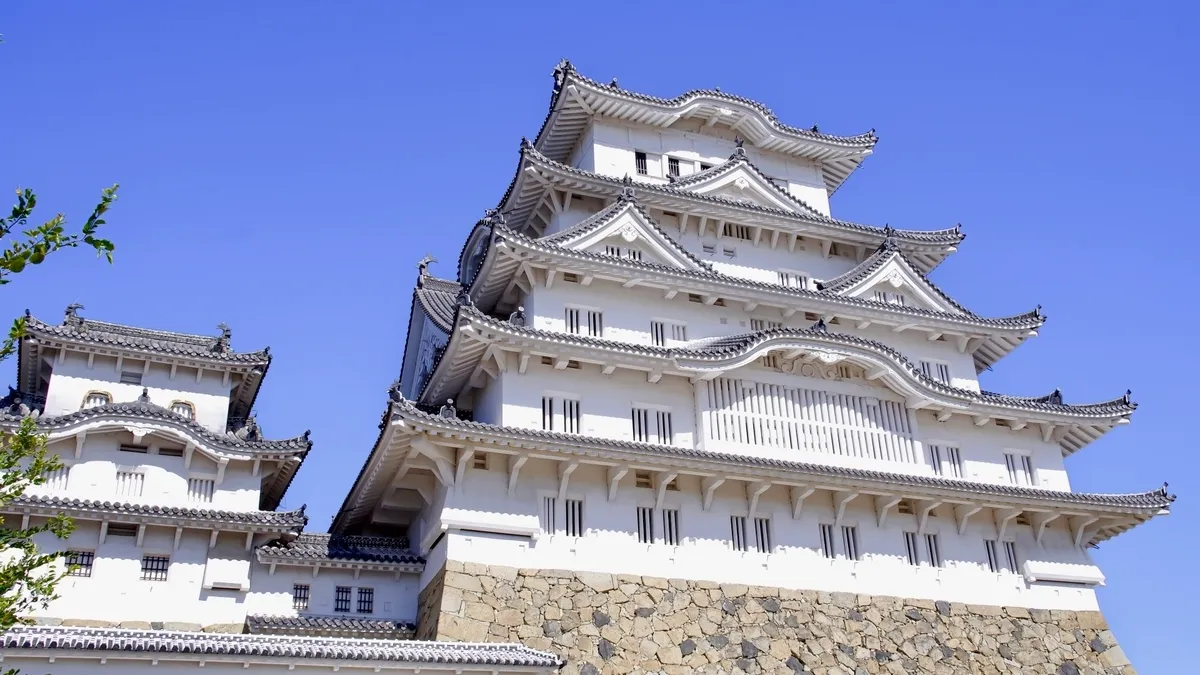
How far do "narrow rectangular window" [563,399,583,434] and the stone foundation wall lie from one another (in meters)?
Answer: 3.24

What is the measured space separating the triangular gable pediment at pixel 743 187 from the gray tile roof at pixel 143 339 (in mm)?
12171

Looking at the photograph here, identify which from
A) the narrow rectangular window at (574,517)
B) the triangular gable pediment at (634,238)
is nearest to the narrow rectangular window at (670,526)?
the narrow rectangular window at (574,517)

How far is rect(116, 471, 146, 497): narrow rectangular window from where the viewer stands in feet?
69.5

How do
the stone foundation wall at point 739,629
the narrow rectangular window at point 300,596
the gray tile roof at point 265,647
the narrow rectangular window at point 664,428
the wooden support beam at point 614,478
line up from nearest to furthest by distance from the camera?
1. the gray tile roof at point 265,647
2. the stone foundation wall at point 739,629
3. the wooden support beam at point 614,478
4. the narrow rectangular window at point 300,596
5. the narrow rectangular window at point 664,428

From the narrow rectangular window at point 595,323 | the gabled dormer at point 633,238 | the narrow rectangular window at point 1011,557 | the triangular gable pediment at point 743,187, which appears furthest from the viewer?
the triangular gable pediment at point 743,187

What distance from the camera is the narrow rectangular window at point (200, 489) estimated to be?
2167 centimetres

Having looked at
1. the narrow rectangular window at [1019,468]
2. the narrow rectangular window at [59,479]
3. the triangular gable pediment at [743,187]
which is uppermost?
the triangular gable pediment at [743,187]

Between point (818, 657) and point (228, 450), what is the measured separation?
13.1m

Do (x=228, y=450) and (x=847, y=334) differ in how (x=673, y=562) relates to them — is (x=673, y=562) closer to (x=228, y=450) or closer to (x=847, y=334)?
(x=847, y=334)

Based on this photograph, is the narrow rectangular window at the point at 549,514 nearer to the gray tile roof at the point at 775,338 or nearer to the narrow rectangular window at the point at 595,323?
the gray tile roof at the point at 775,338

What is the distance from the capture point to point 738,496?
22.0 m

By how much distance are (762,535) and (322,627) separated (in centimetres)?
922

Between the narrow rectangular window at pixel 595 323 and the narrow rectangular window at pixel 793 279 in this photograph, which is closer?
the narrow rectangular window at pixel 595 323

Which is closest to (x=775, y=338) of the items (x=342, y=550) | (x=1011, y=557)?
(x=1011, y=557)
